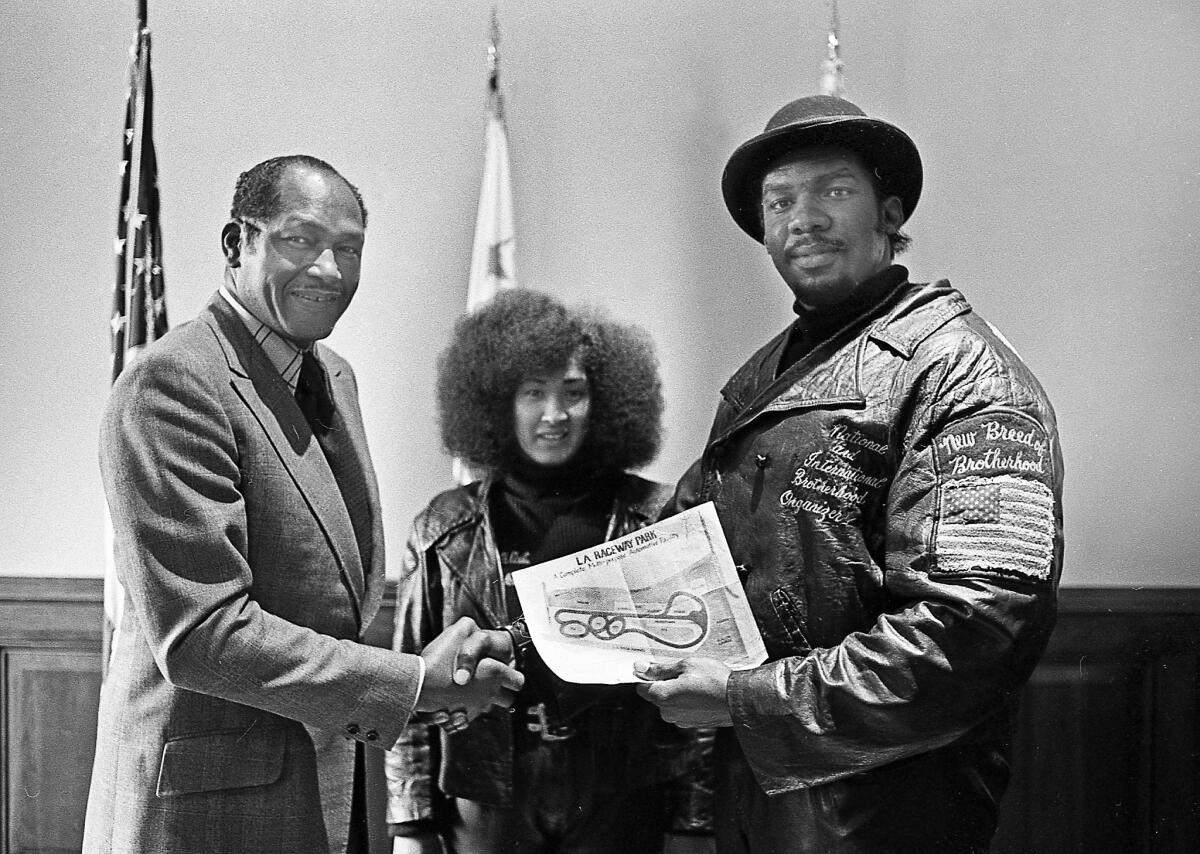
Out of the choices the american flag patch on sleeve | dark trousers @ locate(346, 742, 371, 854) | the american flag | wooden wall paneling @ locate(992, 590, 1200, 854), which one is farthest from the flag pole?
wooden wall paneling @ locate(992, 590, 1200, 854)

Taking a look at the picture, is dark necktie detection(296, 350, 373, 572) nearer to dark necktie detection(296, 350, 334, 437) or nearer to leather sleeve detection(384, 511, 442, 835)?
dark necktie detection(296, 350, 334, 437)

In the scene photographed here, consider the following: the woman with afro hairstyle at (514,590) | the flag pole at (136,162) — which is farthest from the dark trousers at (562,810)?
the flag pole at (136,162)

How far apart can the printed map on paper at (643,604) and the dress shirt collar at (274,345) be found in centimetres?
58

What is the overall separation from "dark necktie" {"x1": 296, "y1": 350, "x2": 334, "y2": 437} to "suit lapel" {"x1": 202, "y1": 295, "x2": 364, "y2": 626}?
7 cm

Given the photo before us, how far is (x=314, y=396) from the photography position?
7.19ft

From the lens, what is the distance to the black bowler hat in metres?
1.95

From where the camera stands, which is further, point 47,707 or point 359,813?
point 47,707

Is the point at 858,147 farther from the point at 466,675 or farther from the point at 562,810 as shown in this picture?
the point at 562,810

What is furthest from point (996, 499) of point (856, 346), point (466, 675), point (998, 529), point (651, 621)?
point (466, 675)

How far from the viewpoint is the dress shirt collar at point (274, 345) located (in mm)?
2086

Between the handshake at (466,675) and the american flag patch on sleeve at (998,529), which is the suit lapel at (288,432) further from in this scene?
the american flag patch on sleeve at (998,529)

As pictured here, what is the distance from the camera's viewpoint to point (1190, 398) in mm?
2420

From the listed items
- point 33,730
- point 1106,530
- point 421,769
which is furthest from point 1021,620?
point 33,730

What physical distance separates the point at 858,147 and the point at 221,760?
1514mm
